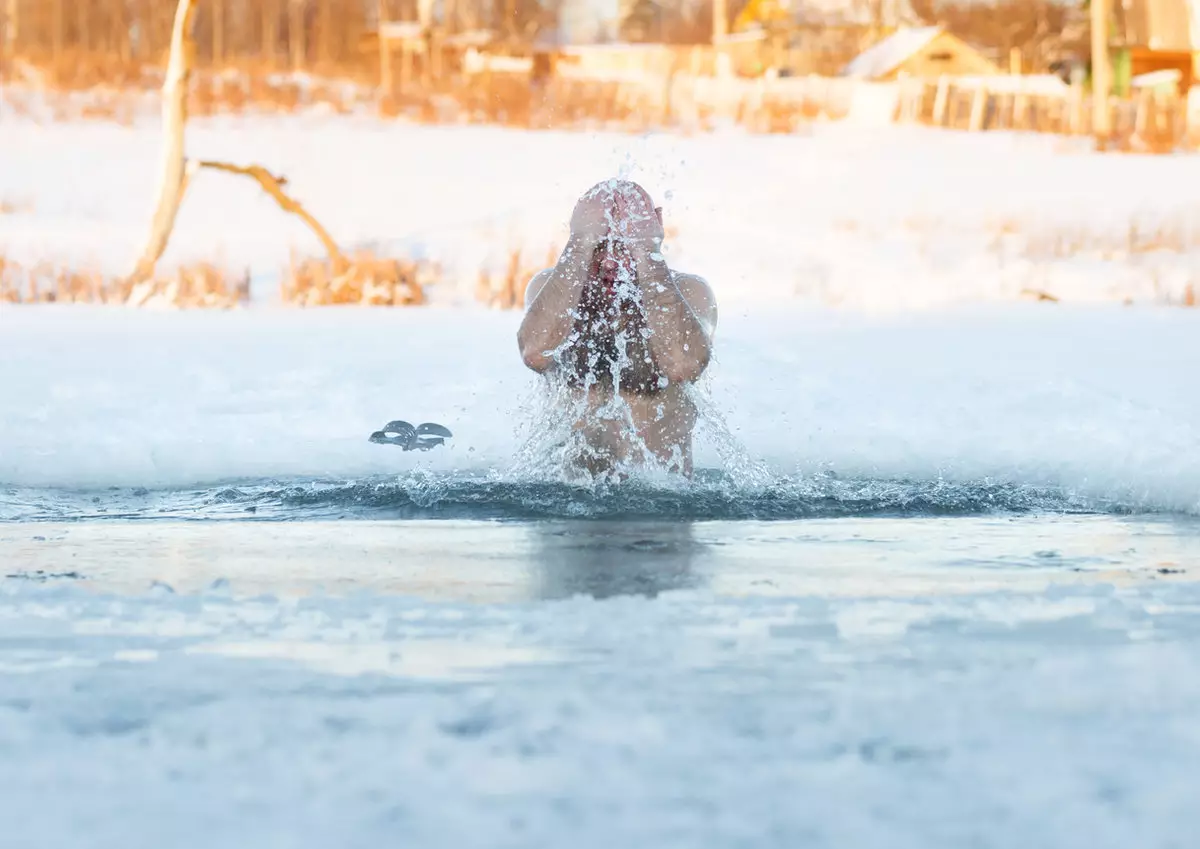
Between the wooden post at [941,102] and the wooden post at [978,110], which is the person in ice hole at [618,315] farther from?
the wooden post at [941,102]

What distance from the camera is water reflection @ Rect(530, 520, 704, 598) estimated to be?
476cm

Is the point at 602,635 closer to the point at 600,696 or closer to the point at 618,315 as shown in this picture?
the point at 600,696

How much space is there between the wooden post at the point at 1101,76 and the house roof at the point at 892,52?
21.4m

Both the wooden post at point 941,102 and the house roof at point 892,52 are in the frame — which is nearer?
the wooden post at point 941,102

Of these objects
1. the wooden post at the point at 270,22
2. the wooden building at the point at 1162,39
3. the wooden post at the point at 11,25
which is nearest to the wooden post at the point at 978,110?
the wooden building at the point at 1162,39

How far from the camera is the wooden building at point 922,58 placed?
59.1 meters

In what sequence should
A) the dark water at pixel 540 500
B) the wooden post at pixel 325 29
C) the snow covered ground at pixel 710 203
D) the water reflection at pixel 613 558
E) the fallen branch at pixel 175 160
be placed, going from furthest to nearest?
the wooden post at pixel 325 29 < the snow covered ground at pixel 710 203 < the fallen branch at pixel 175 160 < the dark water at pixel 540 500 < the water reflection at pixel 613 558

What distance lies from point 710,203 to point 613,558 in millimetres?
21399

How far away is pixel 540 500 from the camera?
6.56 m

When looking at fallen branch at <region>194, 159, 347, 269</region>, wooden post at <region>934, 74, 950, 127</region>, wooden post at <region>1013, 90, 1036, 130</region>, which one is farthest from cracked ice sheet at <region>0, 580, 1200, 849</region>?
wooden post at <region>934, 74, 950, 127</region>

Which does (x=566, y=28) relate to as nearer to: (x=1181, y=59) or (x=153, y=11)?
(x=153, y=11)

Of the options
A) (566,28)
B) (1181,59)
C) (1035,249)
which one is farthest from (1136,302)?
(566,28)

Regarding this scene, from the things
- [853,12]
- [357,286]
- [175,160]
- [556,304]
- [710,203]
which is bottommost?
[710,203]

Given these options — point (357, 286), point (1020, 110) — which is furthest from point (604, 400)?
point (1020, 110)
